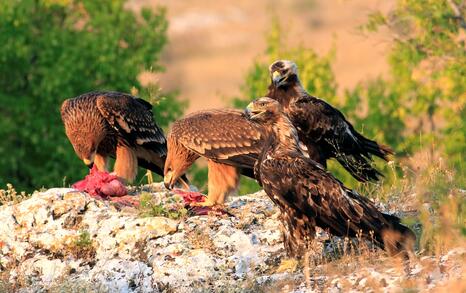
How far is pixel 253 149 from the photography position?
11.3m

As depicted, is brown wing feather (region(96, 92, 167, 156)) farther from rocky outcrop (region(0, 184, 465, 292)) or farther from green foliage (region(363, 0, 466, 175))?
green foliage (region(363, 0, 466, 175))

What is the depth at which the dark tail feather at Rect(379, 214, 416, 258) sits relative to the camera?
8.95 m

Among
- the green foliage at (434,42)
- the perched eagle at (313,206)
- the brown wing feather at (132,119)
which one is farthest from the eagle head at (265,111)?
the green foliage at (434,42)

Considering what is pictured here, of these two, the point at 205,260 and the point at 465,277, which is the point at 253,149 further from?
the point at 465,277

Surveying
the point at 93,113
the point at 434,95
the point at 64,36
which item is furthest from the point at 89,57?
the point at 93,113

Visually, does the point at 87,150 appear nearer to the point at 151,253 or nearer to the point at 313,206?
the point at 151,253

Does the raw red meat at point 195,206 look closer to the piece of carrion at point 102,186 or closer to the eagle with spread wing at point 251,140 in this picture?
the eagle with spread wing at point 251,140

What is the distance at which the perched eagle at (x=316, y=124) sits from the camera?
12.7m

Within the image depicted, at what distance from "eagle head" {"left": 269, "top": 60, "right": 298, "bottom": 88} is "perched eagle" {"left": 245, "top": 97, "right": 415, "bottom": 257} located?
10.2 feet

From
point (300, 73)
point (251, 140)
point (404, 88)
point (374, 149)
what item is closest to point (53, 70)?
point (300, 73)

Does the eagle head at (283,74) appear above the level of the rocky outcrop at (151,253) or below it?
above

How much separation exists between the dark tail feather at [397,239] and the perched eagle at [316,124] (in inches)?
→ 137

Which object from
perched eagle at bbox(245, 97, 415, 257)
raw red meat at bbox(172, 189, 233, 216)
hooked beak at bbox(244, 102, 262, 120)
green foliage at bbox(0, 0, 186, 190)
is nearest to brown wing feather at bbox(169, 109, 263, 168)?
raw red meat at bbox(172, 189, 233, 216)

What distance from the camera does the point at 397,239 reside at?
8969mm
